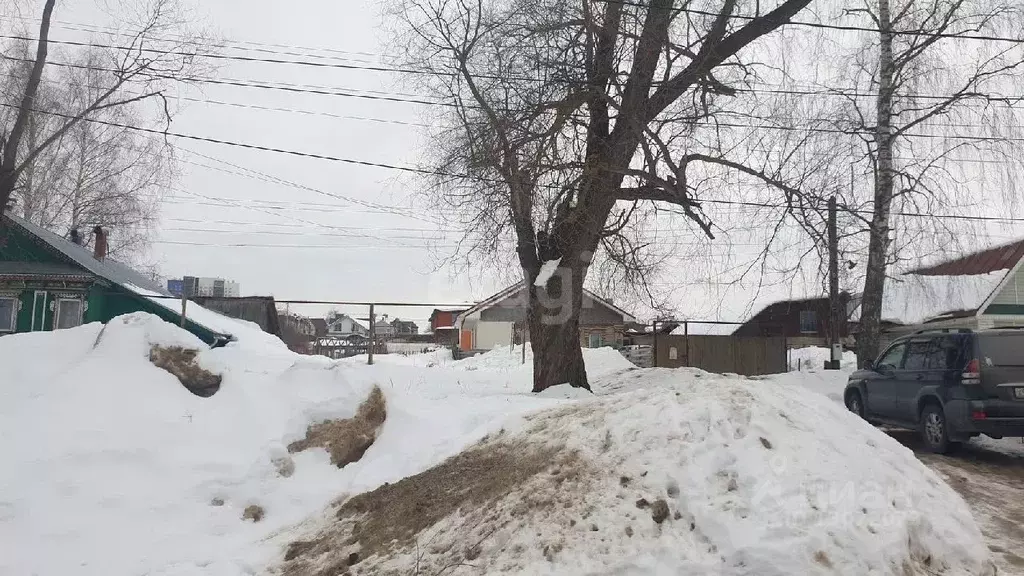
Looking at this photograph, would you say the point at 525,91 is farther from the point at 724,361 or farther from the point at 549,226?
the point at 724,361

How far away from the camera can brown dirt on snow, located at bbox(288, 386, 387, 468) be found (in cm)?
673

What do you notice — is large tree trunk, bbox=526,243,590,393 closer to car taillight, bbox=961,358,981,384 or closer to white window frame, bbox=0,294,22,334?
car taillight, bbox=961,358,981,384

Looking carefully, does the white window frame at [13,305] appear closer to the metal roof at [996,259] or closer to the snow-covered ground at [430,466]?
the snow-covered ground at [430,466]

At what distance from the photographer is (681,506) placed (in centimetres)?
416

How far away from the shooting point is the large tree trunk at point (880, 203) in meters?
12.5

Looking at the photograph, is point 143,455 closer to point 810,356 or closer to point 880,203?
point 880,203

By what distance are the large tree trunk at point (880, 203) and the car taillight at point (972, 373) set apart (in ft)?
15.4

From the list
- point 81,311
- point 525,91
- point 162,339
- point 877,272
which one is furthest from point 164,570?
point 81,311

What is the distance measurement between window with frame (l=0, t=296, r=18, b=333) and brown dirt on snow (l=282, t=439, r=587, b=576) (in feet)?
72.0

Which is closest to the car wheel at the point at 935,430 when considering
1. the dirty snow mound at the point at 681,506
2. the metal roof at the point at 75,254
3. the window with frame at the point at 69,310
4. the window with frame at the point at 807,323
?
the dirty snow mound at the point at 681,506

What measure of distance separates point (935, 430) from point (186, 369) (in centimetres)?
938

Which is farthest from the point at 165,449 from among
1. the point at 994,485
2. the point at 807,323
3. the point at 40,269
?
the point at 807,323

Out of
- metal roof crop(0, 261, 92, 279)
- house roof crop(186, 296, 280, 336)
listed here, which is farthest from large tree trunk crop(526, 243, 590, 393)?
metal roof crop(0, 261, 92, 279)

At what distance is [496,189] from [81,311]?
1849 centimetres
